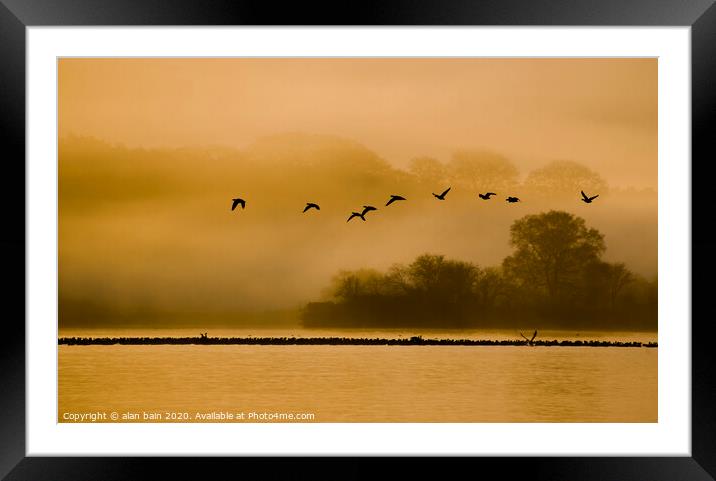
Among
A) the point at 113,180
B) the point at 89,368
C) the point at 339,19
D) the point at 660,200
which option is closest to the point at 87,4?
the point at 339,19

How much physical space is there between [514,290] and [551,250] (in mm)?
303

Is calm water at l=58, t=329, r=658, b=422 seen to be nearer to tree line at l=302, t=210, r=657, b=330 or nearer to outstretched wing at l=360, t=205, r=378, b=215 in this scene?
tree line at l=302, t=210, r=657, b=330

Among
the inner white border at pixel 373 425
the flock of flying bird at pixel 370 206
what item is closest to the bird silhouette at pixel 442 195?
the flock of flying bird at pixel 370 206

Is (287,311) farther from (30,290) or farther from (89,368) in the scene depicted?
(30,290)

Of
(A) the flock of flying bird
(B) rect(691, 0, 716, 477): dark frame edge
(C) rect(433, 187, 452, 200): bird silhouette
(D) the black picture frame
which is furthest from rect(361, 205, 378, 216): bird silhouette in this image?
(B) rect(691, 0, 716, 477): dark frame edge

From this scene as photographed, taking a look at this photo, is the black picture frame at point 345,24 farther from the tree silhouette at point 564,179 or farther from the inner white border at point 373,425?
the tree silhouette at point 564,179

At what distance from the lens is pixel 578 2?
3.39 metres

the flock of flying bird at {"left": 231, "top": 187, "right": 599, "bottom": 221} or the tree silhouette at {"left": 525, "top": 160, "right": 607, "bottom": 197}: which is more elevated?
the tree silhouette at {"left": 525, "top": 160, "right": 607, "bottom": 197}

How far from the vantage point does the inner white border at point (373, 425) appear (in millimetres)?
3570

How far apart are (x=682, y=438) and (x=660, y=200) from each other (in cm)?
104

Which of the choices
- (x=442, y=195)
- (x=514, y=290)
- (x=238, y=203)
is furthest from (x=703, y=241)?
(x=238, y=203)

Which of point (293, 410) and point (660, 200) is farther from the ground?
point (660, 200)

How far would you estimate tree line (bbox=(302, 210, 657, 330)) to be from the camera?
4562 millimetres

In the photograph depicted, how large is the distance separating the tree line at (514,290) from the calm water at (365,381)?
0.11 meters
